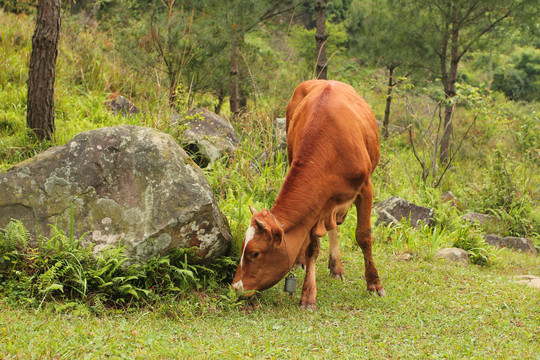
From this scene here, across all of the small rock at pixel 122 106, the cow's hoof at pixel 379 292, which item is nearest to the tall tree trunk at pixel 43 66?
the small rock at pixel 122 106

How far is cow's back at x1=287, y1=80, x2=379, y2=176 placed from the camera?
4520 millimetres

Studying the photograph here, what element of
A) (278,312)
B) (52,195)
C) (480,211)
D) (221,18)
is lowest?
(480,211)

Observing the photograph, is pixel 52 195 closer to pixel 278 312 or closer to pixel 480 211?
pixel 278 312

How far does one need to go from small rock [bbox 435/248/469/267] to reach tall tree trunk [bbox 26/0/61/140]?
563 cm

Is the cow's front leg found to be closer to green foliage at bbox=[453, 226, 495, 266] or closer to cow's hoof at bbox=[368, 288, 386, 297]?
cow's hoof at bbox=[368, 288, 386, 297]

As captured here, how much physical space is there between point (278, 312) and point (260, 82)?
8182 mm

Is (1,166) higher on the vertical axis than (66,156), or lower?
lower

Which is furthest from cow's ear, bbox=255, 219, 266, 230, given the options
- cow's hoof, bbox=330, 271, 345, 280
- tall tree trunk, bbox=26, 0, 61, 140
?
tall tree trunk, bbox=26, 0, 61, 140

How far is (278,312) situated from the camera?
4.61 meters

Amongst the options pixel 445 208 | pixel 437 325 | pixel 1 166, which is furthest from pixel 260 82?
pixel 437 325

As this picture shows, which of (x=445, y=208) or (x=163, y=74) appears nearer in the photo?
(x=445, y=208)

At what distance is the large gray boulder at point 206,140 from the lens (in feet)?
26.2

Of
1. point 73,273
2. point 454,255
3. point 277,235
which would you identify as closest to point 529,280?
point 454,255

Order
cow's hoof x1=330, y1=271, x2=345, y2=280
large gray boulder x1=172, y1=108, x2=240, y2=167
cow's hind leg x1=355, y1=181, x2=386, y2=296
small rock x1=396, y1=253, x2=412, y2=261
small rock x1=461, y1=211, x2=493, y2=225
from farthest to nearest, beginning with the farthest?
small rock x1=461, y1=211, x2=493, y2=225 < large gray boulder x1=172, y1=108, x2=240, y2=167 < small rock x1=396, y1=253, x2=412, y2=261 < cow's hoof x1=330, y1=271, x2=345, y2=280 < cow's hind leg x1=355, y1=181, x2=386, y2=296
